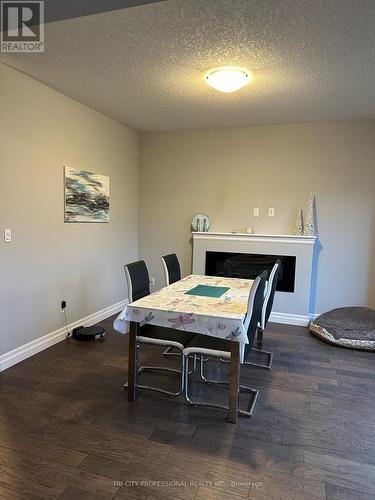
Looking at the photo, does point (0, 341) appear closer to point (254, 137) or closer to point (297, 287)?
point (297, 287)

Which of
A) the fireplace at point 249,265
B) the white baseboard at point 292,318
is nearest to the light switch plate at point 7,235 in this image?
the fireplace at point 249,265

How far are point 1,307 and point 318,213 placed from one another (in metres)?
3.73

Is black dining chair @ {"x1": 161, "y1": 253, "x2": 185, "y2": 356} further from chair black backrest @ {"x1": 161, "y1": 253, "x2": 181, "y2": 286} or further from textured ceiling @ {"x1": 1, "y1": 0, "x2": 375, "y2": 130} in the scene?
textured ceiling @ {"x1": 1, "y1": 0, "x2": 375, "y2": 130}

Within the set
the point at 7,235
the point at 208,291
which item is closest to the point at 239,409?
the point at 208,291

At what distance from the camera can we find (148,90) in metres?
3.33

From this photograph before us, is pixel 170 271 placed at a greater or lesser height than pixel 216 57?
lesser

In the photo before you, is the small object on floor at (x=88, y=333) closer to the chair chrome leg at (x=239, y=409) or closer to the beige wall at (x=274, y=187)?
the chair chrome leg at (x=239, y=409)

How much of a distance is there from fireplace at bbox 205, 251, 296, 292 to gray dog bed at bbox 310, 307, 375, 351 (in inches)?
23.8

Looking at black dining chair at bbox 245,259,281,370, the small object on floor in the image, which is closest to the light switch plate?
the small object on floor

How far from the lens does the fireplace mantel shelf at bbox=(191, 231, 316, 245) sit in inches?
169

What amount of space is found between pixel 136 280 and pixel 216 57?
6.13ft

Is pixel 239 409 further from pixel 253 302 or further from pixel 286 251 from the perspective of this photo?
pixel 286 251

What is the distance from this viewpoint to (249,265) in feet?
15.1

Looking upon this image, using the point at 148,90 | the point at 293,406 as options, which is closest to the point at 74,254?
the point at 148,90
